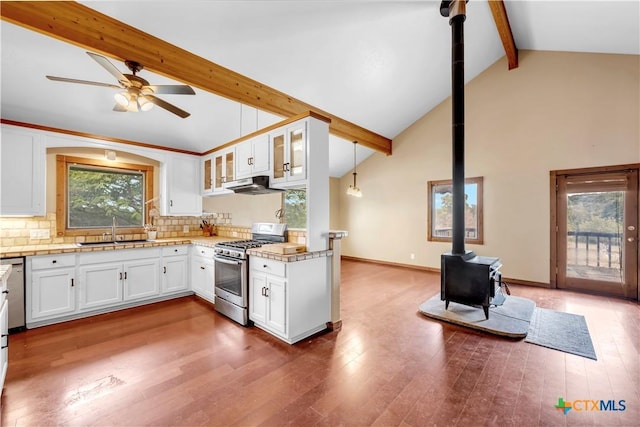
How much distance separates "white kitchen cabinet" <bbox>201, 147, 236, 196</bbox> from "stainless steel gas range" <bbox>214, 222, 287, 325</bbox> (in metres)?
1.05

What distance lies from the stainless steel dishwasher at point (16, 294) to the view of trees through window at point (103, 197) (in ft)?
3.33

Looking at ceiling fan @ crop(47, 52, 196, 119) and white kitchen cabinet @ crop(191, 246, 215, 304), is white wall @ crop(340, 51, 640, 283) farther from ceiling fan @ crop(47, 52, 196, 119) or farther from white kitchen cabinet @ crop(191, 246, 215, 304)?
ceiling fan @ crop(47, 52, 196, 119)

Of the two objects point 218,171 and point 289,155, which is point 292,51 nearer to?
point 289,155

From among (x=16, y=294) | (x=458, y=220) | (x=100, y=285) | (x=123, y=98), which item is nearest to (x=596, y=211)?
(x=458, y=220)

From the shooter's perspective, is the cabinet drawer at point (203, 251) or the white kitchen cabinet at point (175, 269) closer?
the cabinet drawer at point (203, 251)

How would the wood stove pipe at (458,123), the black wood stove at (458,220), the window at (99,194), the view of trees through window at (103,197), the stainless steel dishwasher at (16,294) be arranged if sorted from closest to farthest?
the stainless steel dishwasher at (16,294) → the black wood stove at (458,220) → the wood stove pipe at (458,123) → the window at (99,194) → the view of trees through window at (103,197)

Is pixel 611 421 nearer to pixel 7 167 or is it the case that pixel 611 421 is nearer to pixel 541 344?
pixel 541 344

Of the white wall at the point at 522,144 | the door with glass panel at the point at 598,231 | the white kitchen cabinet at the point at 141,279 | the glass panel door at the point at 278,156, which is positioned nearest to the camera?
the glass panel door at the point at 278,156

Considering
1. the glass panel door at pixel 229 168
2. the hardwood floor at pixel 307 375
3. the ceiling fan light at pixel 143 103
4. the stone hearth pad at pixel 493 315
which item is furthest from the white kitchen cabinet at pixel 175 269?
the stone hearth pad at pixel 493 315

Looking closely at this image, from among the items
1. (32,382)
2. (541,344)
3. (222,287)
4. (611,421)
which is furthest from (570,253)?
(32,382)

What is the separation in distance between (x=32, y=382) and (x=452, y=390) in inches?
127

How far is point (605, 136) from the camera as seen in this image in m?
4.23

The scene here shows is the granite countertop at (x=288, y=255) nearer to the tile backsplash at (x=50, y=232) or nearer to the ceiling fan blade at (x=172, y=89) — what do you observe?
the tile backsplash at (x=50, y=232)

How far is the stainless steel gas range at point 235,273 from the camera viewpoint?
10.3ft
